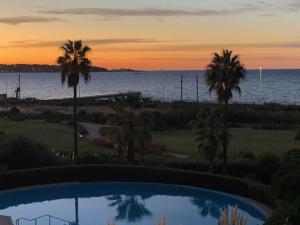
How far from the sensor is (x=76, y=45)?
41750mm

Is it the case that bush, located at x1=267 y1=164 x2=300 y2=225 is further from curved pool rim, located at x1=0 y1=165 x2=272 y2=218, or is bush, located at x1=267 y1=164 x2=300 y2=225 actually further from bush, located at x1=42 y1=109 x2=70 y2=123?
bush, located at x1=42 y1=109 x2=70 y2=123

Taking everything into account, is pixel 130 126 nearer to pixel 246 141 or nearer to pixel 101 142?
pixel 101 142

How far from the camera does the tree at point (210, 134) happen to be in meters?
35.0

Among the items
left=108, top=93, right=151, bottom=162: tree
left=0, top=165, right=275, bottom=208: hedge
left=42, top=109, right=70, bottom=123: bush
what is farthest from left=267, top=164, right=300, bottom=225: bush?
left=42, top=109, right=70, bottom=123: bush

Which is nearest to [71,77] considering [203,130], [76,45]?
[76,45]

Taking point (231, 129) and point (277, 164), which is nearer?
point (277, 164)

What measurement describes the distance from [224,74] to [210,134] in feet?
16.4

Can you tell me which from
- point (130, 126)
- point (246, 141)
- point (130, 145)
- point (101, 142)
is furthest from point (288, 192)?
point (246, 141)

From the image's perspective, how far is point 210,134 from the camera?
3497 centimetres

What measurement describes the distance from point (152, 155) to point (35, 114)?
118 feet

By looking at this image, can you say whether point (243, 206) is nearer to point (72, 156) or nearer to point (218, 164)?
point (218, 164)

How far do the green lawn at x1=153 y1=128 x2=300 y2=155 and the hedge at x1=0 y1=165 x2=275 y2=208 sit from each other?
9.86 metres

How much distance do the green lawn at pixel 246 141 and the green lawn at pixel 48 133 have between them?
25.4ft

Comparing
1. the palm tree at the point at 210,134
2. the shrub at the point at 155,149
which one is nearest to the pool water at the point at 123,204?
the palm tree at the point at 210,134
